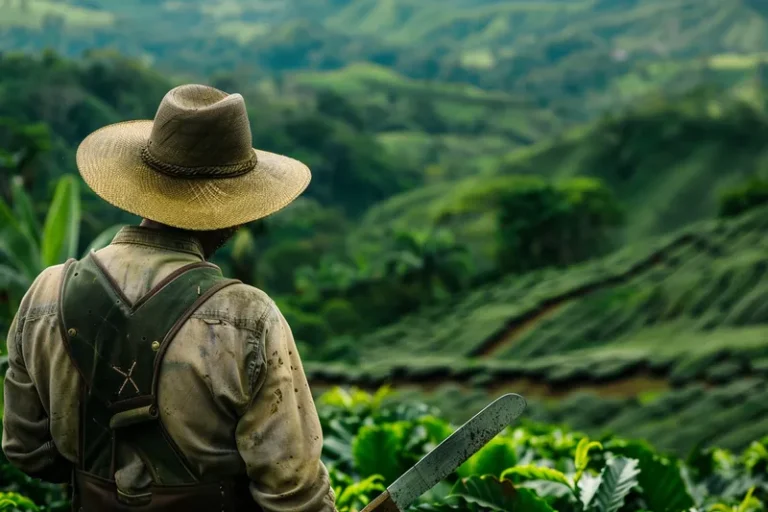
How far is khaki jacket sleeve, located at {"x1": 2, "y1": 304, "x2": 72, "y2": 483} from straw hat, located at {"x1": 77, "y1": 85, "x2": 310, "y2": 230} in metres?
0.36

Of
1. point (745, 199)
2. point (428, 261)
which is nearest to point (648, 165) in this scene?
point (745, 199)

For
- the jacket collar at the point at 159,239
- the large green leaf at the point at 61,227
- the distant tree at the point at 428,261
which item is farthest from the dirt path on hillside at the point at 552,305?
the jacket collar at the point at 159,239

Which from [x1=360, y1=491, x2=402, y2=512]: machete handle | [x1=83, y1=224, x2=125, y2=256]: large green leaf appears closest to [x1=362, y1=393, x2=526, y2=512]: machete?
[x1=360, y1=491, x2=402, y2=512]: machete handle

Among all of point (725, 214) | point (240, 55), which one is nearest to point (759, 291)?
point (725, 214)

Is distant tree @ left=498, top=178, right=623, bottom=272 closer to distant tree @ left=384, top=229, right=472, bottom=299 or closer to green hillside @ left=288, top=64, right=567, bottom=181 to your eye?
distant tree @ left=384, top=229, right=472, bottom=299

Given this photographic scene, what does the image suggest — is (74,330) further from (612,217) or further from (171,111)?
(612,217)

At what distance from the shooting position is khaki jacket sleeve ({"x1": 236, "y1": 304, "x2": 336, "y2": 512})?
198 centimetres

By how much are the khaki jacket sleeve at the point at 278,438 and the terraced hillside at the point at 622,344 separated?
1323 cm

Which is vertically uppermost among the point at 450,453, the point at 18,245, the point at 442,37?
the point at 450,453

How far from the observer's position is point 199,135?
209 cm

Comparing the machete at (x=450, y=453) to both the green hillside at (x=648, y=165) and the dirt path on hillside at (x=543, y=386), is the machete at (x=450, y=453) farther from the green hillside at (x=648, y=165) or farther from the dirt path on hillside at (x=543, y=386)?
the green hillside at (x=648, y=165)

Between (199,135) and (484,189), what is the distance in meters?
46.1

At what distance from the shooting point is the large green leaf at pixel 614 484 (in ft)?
9.18

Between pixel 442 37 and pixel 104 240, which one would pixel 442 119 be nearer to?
pixel 442 37
